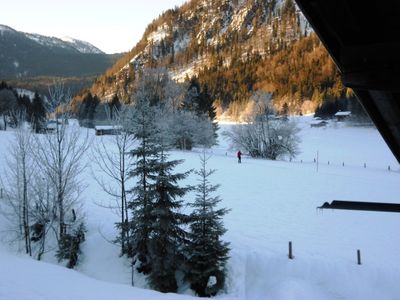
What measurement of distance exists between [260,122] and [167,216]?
1415 inches

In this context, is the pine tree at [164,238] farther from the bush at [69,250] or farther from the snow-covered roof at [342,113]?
the snow-covered roof at [342,113]

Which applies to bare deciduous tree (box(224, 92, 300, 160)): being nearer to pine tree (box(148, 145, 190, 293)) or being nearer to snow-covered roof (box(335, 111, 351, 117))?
pine tree (box(148, 145, 190, 293))

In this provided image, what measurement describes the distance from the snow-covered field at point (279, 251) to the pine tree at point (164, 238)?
1840mm

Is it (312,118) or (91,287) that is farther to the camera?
(312,118)

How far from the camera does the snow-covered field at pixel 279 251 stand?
12.6 m

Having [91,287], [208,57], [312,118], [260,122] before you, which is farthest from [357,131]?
[208,57]

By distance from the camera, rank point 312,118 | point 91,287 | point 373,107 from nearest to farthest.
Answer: point 373,107 → point 91,287 → point 312,118

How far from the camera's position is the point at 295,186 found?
29.2m

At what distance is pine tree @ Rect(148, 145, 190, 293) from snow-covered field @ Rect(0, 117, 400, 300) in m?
1.84

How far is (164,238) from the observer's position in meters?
16.0

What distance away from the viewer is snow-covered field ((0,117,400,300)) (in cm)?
1255

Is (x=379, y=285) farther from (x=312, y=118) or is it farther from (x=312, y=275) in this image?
(x=312, y=118)

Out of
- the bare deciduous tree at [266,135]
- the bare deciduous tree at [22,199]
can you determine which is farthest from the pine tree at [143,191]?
the bare deciduous tree at [266,135]

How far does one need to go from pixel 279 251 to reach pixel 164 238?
524 cm
